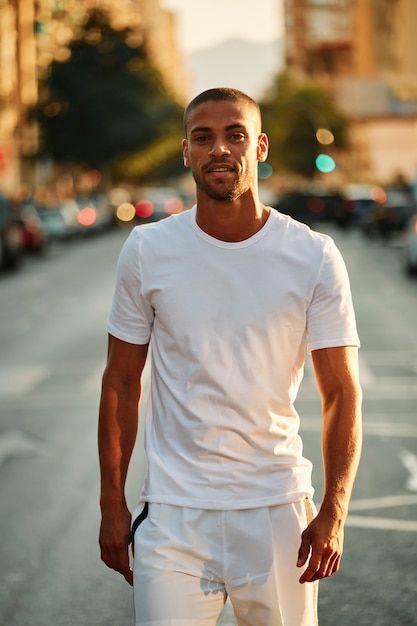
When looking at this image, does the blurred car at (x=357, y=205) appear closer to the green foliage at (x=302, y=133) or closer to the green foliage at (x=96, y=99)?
the green foliage at (x=96, y=99)

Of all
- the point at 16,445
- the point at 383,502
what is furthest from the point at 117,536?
the point at 16,445

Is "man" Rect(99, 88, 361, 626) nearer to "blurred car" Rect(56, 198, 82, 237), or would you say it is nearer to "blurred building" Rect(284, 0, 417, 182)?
"blurred car" Rect(56, 198, 82, 237)

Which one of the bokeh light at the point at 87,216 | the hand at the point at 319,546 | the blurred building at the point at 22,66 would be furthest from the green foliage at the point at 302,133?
the hand at the point at 319,546

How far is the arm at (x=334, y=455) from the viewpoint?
3.36m

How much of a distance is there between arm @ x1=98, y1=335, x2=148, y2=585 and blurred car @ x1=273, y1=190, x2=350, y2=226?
173 feet

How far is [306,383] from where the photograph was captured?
548 inches

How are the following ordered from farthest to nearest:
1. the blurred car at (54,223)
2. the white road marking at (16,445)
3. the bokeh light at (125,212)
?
1. the bokeh light at (125,212)
2. the blurred car at (54,223)
3. the white road marking at (16,445)

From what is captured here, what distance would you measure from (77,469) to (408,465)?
2222 mm

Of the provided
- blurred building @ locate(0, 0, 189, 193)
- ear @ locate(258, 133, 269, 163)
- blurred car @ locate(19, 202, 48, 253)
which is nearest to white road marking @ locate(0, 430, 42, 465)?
ear @ locate(258, 133, 269, 163)

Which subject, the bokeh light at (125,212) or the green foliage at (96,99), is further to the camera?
the bokeh light at (125,212)

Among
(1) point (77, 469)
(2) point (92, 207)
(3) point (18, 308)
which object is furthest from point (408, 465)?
(2) point (92, 207)

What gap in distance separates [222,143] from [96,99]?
73.0 metres

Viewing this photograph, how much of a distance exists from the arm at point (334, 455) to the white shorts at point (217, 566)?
6 centimetres

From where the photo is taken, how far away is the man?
3.35 metres
